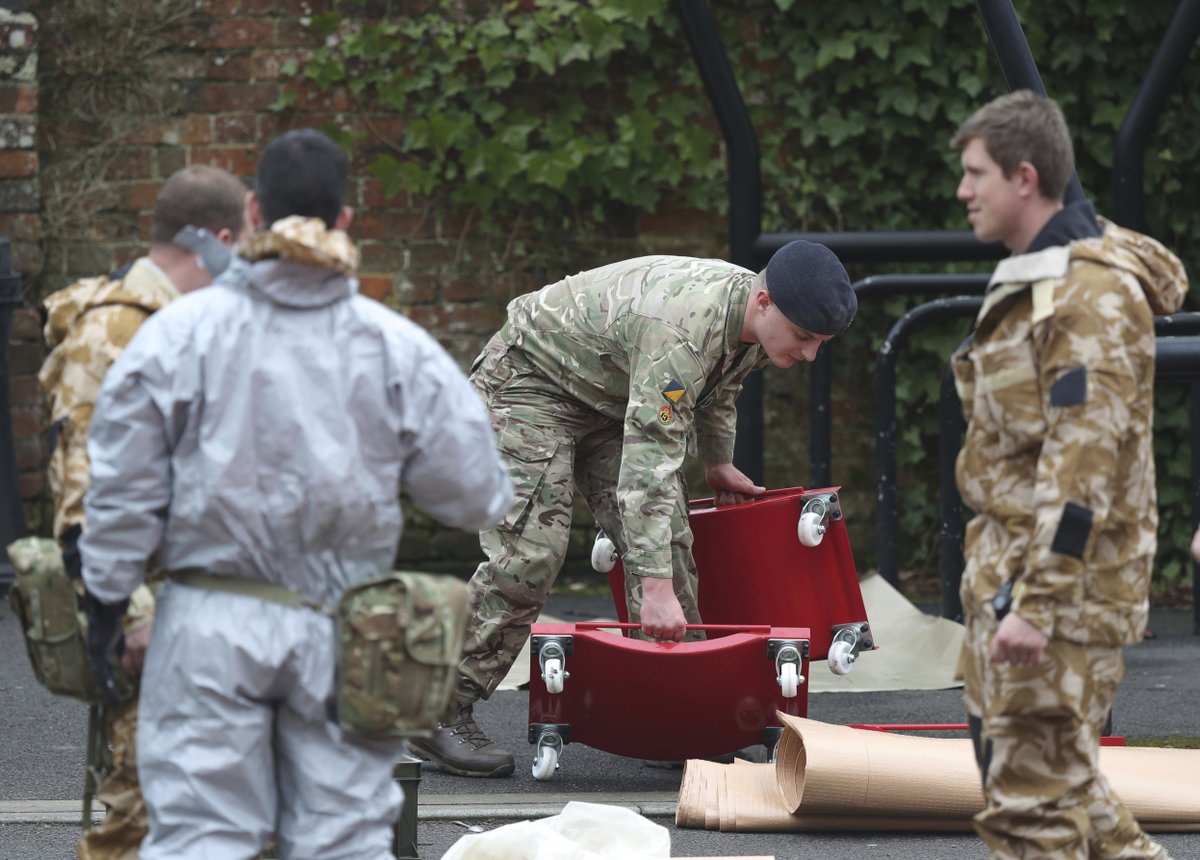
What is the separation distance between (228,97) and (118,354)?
13.6 feet

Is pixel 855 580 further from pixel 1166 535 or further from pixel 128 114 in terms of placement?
pixel 128 114

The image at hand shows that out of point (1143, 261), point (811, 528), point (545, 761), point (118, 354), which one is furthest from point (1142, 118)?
point (118, 354)

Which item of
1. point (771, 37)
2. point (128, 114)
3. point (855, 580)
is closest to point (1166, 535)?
point (771, 37)

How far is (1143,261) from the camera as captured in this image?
286 cm

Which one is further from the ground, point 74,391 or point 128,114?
point 128,114

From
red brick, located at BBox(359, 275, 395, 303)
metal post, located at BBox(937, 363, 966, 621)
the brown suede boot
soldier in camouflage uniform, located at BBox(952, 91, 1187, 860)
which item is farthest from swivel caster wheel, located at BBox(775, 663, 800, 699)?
red brick, located at BBox(359, 275, 395, 303)

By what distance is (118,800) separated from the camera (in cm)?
304

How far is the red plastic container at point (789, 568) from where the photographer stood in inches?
178

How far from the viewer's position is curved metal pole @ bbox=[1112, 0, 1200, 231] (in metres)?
6.01

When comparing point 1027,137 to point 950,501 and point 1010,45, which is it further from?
point 950,501

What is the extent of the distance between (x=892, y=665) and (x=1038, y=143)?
3.07 meters

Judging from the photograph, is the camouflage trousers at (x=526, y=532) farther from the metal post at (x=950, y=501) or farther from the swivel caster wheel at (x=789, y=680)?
the metal post at (x=950, y=501)

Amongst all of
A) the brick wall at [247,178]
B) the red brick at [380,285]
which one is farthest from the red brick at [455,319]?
the red brick at [380,285]

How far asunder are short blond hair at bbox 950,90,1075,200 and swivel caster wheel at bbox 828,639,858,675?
1816mm
